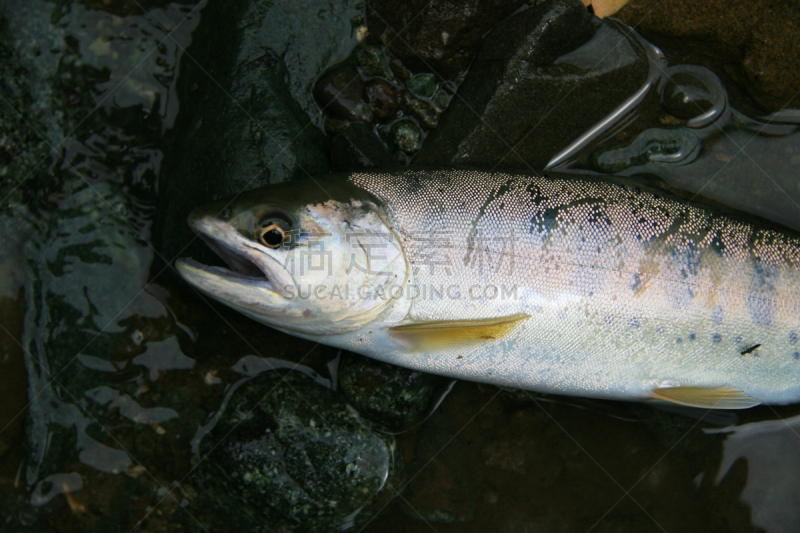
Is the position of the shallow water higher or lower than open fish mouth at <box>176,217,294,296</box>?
lower

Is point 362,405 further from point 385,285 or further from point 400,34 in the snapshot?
point 400,34

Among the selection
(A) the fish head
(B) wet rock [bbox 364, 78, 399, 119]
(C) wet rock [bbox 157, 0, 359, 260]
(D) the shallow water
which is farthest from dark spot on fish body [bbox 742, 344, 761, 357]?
(C) wet rock [bbox 157, 0, 359, 260]

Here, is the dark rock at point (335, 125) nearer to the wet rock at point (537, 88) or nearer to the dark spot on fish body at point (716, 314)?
the wet rock at point (537, 88)

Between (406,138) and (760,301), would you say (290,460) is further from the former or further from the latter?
(760,301)

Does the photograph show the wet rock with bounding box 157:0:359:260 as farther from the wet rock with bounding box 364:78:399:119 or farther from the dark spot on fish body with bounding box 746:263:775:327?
the dark spot on fish body with bounding box 746:263:775:327

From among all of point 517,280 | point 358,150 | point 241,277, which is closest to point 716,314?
point 517,280

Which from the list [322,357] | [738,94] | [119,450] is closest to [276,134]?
[322,357]
